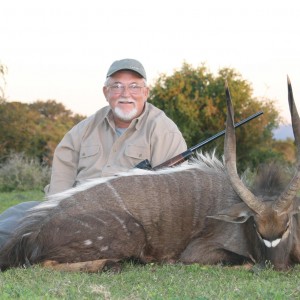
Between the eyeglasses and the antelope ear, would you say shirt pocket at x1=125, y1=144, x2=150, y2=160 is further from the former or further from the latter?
the antelope ear

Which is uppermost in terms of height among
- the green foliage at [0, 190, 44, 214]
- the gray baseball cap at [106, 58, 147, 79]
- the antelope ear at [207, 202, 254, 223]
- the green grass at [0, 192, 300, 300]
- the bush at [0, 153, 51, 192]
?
the gray baseball cap at [106, 58, 147, 79]

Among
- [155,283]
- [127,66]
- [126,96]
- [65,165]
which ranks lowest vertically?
[155,283]

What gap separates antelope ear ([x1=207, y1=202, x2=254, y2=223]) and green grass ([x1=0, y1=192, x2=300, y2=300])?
334 mm

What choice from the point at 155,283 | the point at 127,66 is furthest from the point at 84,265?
the point at 127,66

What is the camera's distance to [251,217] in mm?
4590

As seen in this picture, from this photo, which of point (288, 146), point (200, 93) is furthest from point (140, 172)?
point (288, 146)

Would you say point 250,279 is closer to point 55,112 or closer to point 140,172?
point 140,172

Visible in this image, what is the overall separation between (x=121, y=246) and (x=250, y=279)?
0.94 m

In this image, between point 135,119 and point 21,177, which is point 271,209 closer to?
point 135,119

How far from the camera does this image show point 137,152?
Result: 17.8ft

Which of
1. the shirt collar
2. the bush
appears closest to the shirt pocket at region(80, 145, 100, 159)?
the shirt collar

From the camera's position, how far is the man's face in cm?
562

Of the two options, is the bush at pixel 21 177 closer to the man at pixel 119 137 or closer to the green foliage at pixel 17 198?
the green foliage at pixel 17 198

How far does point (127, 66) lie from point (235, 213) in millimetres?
1755
